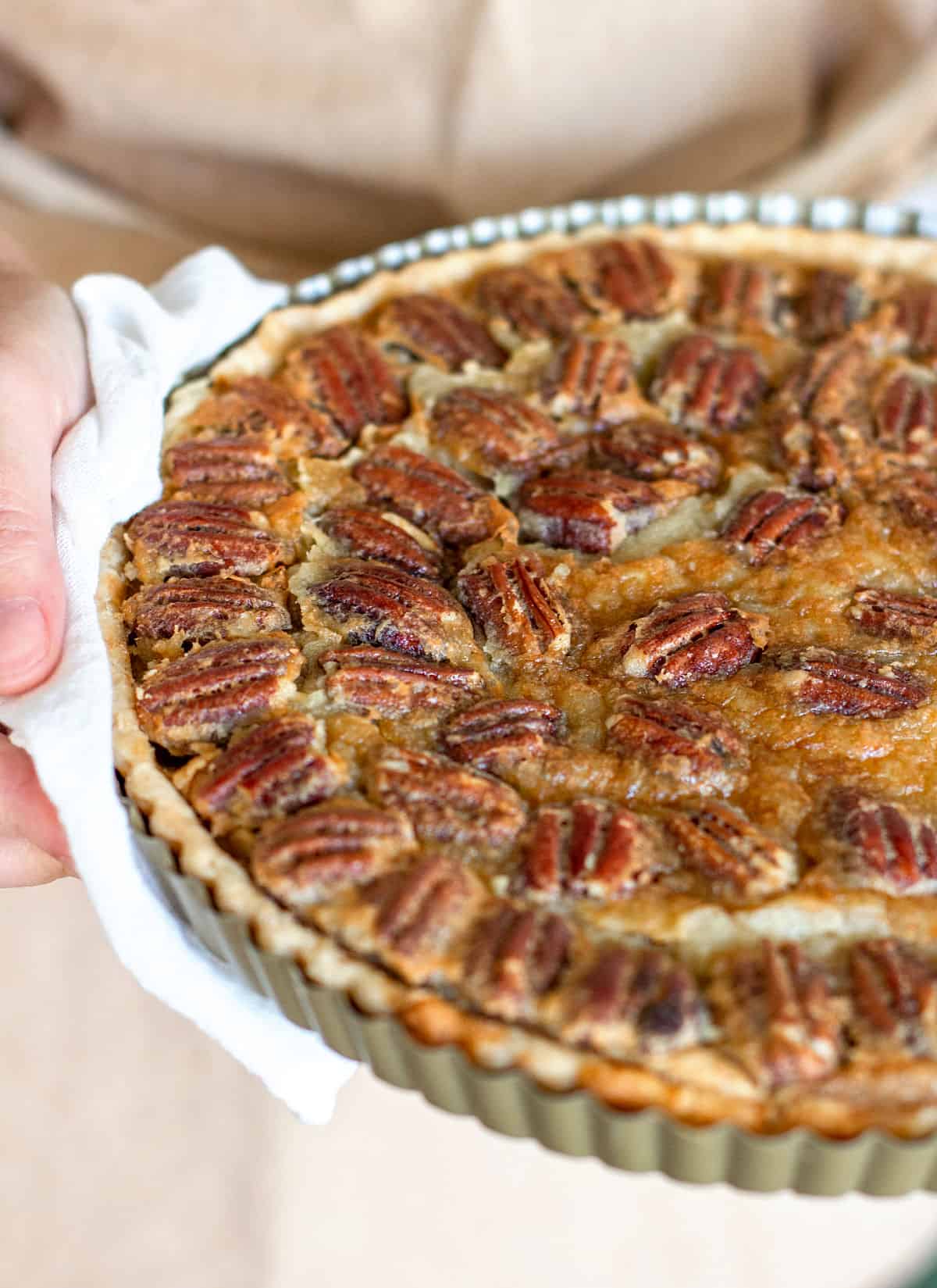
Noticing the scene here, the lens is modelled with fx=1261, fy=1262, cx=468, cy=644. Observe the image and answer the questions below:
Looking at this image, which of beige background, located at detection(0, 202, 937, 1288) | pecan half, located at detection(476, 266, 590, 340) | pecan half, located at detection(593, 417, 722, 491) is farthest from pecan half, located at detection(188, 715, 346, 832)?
beige background, located at detection(0, 202, 937, 1288)

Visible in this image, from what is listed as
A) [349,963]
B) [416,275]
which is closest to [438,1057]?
[349,963]

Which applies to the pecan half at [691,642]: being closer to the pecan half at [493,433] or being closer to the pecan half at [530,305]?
the pecan half at [493,433]

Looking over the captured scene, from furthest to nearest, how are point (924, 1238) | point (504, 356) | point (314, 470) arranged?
point (924, 1238)
point (504, 356)
point (314, 470)

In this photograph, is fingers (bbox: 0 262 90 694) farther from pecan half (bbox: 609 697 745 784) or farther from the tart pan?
pecan half (bbox: 609 697 745 784)

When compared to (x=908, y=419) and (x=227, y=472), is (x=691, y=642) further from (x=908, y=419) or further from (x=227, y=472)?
(x=227, y=472)

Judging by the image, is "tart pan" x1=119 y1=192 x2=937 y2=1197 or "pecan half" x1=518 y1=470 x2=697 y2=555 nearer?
"tart pan" x1=119 y1=192 x2=937 y2=1197

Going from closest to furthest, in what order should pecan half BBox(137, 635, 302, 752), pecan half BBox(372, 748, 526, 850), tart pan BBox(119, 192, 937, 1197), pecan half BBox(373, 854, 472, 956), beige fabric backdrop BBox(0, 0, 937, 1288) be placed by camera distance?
tart pan BBox(119, 192, 937, 1197) → pecan half BBox(373, 854, 472, 956) → pecan half BBox(372, 748, 526, 850) → pecan half BBox(137, 635, 302, 752) → beige fabric backdrop BBox(0, 0, 937, 1288)

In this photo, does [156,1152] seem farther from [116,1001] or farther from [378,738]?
[378,738]

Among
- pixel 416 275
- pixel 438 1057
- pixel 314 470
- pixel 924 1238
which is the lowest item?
pixel 924 1238
